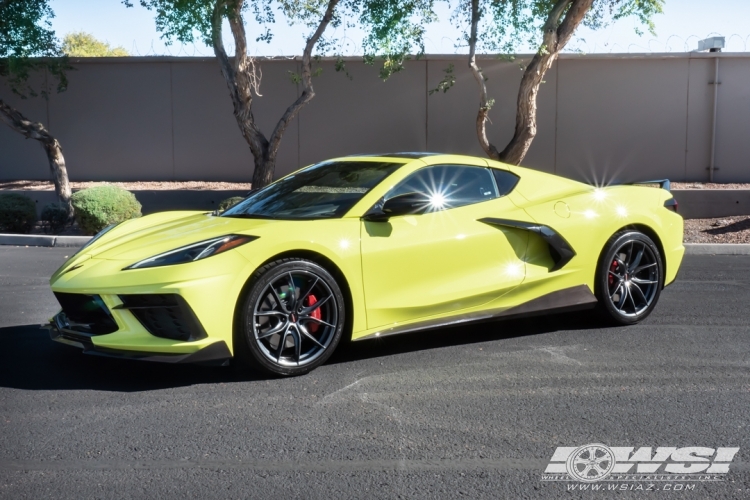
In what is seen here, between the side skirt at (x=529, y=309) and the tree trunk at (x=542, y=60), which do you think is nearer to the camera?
the side skirt at (x=529, y=309)

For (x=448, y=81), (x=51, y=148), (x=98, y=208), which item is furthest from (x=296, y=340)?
(x=448, y=81)

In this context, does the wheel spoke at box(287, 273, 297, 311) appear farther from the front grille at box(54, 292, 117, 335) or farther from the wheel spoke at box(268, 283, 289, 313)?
the front grille at box(54, 292, 117, 335)

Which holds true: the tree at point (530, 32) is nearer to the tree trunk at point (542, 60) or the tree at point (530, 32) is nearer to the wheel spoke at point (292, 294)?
the tree trunk at point (542, 60)

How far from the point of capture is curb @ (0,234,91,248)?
13008 mm

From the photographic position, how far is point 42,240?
1312cm

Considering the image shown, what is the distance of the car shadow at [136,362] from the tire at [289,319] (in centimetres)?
22

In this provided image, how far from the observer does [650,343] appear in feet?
20.9

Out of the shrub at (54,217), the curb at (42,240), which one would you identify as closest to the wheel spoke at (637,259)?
the curb at (42,240)

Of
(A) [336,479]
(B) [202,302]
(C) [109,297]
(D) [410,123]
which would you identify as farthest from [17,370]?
(D) [410,123]

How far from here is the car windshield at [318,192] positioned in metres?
5.94

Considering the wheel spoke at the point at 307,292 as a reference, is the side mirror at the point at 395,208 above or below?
above

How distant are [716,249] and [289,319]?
26.8 feet

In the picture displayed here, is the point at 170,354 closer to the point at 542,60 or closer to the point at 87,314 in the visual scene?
the point at 87,314

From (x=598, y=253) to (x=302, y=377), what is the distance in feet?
8.39
